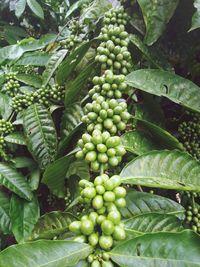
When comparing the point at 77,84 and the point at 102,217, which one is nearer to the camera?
the point at 102,217

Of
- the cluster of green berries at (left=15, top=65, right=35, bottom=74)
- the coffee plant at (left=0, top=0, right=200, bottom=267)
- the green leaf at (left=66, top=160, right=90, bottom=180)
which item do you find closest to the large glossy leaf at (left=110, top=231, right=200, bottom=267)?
the coffee plant at (left=0, top=0, right=200, bottom=267)

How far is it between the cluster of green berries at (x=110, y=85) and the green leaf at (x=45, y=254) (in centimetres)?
37

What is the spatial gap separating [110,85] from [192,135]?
13.1 inches

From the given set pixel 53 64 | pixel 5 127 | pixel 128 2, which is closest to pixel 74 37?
pixel 53 64

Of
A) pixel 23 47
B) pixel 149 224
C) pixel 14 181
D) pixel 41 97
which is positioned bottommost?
pixel 14 181

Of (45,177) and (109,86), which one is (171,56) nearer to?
(109,86)

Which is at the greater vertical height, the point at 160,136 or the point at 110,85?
the point at 110,85

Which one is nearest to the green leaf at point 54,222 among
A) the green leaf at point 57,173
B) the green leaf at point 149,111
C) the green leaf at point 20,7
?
the green leaf at point 57,173

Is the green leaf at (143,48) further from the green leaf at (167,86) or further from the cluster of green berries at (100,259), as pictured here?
the cluster of green berries at (100,259)

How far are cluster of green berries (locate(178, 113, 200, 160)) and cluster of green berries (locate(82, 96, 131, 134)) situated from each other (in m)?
0.30

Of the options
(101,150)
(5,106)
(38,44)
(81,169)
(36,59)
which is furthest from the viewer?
(38,44)

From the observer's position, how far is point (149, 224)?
68 cm

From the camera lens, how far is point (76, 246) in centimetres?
54

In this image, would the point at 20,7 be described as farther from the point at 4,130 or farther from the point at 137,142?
the point at 137,142
